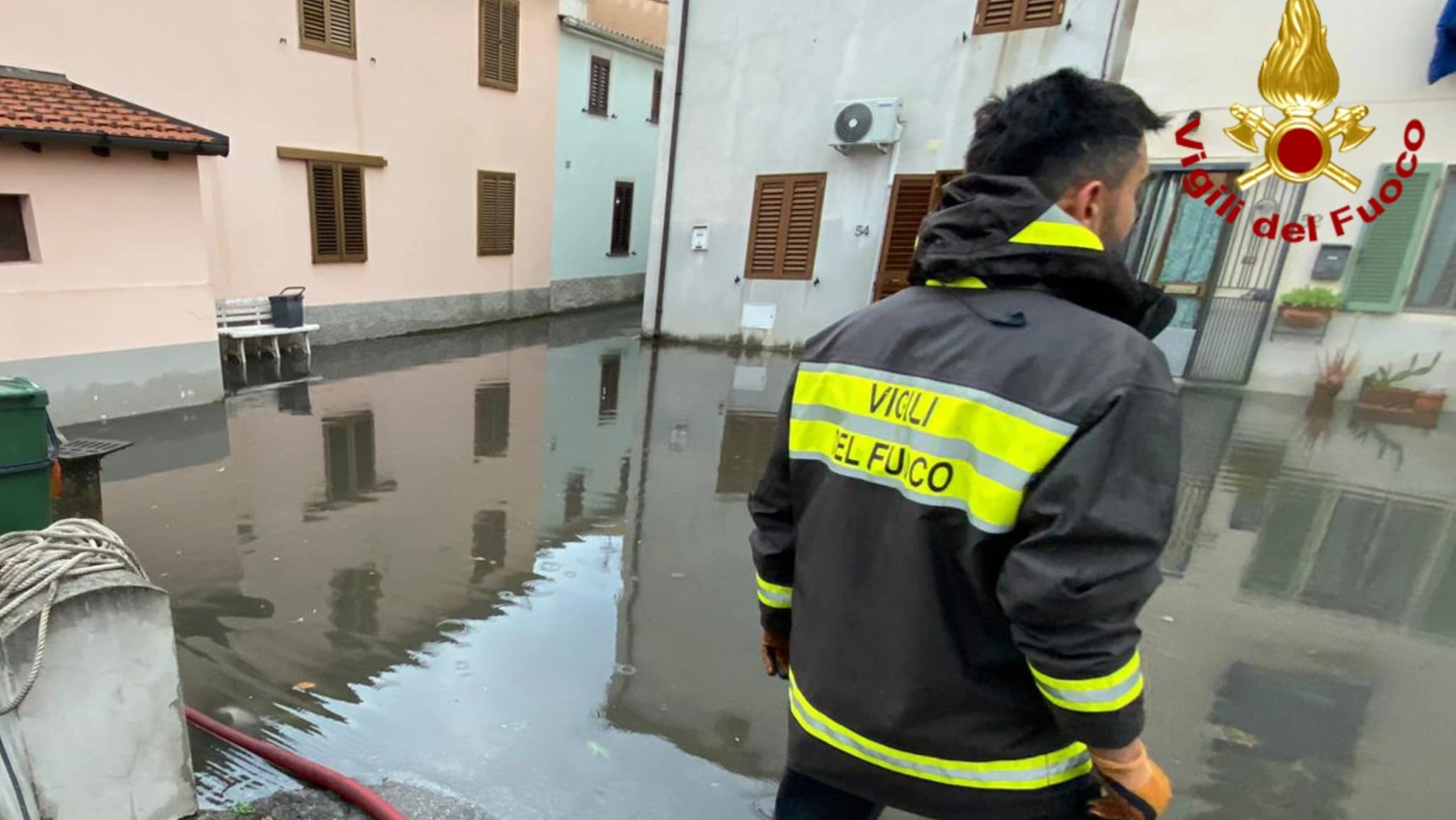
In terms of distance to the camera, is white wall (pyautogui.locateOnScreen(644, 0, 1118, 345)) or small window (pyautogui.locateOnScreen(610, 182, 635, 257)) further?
small window (pyautogui.locateOnScreen(610, 182, 635, 257))

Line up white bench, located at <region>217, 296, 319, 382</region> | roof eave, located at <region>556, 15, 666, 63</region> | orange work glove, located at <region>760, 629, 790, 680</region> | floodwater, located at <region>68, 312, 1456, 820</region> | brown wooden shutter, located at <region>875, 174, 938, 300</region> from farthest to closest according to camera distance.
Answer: roof eave, located at <region>556, 15, 666, 63</region> → brown wooden shutter, located at <region>875, 174, 938, 300</region> → white bench, located at <region>217, 296, 319, 382</region> → floodwater, located at <region>68, 312, 1456, 820</region> → orange work glove, located at <region>760, 629, 790, 680</region>

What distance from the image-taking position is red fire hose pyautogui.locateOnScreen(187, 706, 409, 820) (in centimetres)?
226

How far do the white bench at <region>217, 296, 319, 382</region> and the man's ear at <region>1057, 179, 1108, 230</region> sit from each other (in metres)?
9.64

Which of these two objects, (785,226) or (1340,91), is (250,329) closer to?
(785,226)

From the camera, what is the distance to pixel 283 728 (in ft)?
9.14

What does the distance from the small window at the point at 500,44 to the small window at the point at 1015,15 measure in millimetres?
7176

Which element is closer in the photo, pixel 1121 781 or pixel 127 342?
pixel 1121 781

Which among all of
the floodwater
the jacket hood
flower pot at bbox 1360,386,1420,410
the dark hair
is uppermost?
the dark hair

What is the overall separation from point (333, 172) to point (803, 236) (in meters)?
6.53

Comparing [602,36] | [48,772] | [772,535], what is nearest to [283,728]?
[48,772]

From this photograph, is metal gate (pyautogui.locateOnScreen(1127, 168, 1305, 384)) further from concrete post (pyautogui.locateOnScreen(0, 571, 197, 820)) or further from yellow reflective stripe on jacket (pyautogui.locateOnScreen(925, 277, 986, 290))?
concrete post (pyautogui.locateOnScreen(0, 571, 197, 820))

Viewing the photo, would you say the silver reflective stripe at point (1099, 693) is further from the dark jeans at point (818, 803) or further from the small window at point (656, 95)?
the small window at point (656, 95)

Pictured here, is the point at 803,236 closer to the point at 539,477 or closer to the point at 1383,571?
the point at 539,477

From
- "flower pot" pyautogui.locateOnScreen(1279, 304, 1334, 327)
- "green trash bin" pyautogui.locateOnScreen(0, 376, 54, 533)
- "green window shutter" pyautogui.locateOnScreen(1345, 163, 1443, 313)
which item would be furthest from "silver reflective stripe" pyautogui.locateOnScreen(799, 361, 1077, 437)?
"green window shutter" pyautogui.locateOnScreen(1345, 163, 1443, 313)
